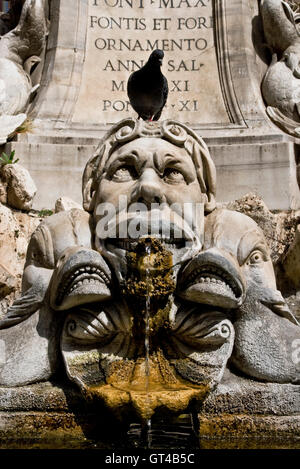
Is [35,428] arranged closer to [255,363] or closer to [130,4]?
[255,363]

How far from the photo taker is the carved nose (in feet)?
13.5

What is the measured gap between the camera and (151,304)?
4.00 m

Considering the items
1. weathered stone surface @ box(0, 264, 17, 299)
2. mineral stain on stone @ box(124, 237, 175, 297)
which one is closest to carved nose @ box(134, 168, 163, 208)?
mineral stain on stone @ box(124, 237, 175, 297)

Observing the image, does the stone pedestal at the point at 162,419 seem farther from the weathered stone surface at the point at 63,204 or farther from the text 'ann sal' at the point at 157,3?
the text 'ann sal' at the point at 157,3

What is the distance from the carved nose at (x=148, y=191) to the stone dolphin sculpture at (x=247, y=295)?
0.43 metres

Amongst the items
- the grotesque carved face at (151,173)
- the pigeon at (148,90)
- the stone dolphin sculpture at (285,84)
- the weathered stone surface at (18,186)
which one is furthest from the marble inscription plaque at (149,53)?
the grotesque carved face at (151,173)

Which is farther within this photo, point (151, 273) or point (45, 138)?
point (45, 138)

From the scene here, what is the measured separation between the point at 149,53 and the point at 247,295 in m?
6.05

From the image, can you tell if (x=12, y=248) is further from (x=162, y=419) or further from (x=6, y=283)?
(x=162, y=419)

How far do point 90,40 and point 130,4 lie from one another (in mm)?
776

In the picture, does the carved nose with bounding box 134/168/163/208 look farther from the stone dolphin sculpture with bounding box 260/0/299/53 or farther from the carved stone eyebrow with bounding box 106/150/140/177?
the stone dolphin sculpture with bounding box 260/0/299/53

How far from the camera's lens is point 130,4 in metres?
9.55

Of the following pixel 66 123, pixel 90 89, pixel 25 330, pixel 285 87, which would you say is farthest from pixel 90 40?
pixel 25 330

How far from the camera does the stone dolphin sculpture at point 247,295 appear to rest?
3.95m
